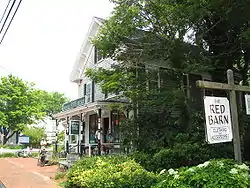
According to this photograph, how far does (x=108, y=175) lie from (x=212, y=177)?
9.33 ft

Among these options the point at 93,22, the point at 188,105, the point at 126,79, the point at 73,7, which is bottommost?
the point at 188,105

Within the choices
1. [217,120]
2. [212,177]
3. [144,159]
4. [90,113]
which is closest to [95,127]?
[90,113]

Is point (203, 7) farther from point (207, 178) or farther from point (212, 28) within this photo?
point (207, 178)

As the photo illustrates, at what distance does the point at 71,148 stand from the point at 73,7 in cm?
1305

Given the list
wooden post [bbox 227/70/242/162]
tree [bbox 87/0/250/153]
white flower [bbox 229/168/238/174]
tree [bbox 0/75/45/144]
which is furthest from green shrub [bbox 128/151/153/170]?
tree [bbox 0/75/45/144]

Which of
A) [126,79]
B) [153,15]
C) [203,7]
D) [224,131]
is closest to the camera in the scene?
[224,131]

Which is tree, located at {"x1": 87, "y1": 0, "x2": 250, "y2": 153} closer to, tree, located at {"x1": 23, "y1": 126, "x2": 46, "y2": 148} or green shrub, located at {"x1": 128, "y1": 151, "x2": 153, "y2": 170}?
green shrub, located at {"x1": 128, "y1": 151, "x2": 153, "y2": 170}

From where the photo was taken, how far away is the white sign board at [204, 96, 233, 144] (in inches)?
182

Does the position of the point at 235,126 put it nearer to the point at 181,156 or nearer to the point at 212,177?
the point at 212,177

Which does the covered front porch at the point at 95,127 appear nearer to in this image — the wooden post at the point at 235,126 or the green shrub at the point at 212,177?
the wooden post at the point at 235,126

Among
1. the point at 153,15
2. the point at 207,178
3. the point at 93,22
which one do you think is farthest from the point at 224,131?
the point at 93,22

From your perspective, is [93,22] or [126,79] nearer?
[126,79]

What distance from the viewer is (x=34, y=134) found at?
3541 cm

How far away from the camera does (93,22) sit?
18141mm
